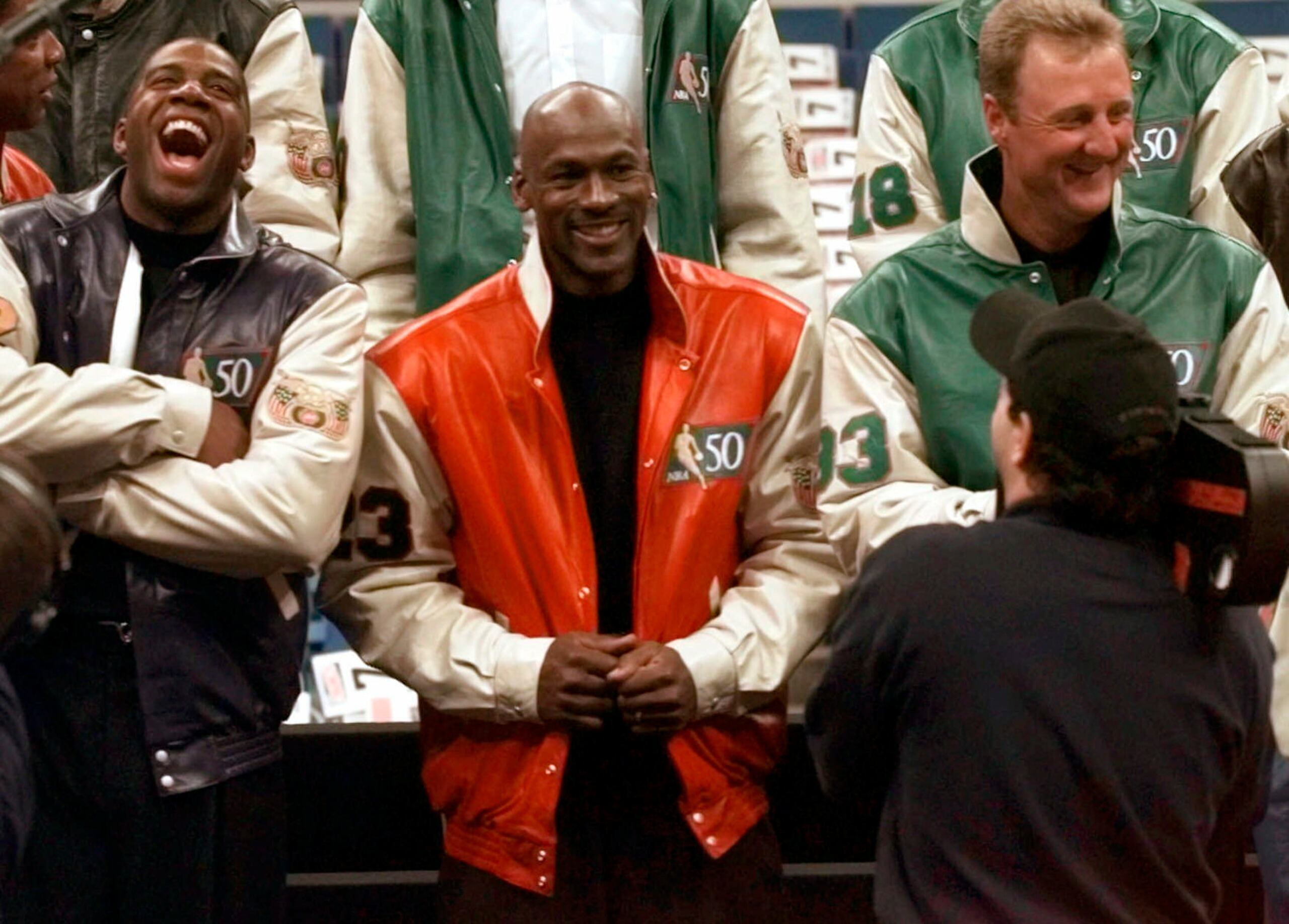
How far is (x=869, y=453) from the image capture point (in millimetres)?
3117

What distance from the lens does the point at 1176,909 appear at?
230 cm

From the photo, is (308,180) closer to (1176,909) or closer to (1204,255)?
(1204,255)

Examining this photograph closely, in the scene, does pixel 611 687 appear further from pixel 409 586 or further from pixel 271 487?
pixel 271 487

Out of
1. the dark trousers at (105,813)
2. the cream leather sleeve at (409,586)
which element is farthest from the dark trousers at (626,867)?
the dark trousers at (105,813)

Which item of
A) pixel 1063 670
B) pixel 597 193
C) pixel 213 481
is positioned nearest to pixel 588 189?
pixel 597 193

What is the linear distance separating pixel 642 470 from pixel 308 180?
949 millimetres

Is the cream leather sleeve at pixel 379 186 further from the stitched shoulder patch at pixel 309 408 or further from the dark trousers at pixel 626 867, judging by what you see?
the dark trousers at pixel 626 867

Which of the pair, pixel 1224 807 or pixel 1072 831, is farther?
pixel 1224 807

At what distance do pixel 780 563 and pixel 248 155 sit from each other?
1.07 m

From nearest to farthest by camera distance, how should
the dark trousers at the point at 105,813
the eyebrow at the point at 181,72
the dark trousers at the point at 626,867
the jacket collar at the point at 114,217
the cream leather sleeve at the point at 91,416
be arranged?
the cream leather sleeve at the point at 91,416, the dark trousers at the point at 105,813, the dark trousers at the point at 626,867, the jacket collar at the point at 114,217, the eyebrow at the point at 181,72

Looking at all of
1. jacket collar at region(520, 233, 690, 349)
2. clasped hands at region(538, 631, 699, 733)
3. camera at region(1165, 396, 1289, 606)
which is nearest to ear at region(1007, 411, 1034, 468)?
camera at region(1165, 396, 1289, 606)

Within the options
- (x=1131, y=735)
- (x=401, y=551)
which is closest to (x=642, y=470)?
(x=401, y=551)

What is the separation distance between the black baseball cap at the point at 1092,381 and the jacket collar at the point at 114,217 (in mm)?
1370

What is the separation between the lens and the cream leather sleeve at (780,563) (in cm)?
314
